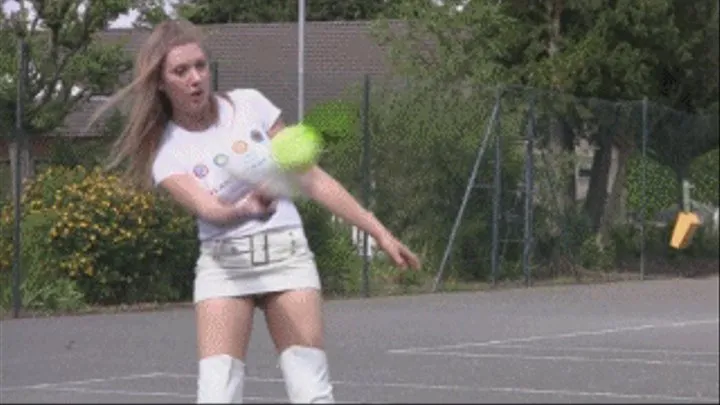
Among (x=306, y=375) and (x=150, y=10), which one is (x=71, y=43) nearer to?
(x=150, y=10)

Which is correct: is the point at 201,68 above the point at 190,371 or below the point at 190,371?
above

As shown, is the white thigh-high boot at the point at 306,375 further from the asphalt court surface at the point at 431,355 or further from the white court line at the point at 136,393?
the white court line at the point at 136,393

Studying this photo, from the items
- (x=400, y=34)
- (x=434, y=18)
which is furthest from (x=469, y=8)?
(x=400, y=34)

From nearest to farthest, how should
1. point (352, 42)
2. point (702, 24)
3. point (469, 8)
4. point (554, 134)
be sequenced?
1. point (702, 24)
2. point (554, 134)
3. point (469, 8)
4. point (352, 42)

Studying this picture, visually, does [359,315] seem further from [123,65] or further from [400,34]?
[400,34]

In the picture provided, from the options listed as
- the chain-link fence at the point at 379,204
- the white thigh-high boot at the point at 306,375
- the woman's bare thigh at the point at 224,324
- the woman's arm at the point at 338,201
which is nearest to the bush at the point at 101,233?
the chain-link fence at the point at 379,204

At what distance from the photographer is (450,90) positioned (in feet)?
78.9

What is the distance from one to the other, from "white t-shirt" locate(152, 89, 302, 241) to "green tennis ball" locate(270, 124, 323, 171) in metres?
0.54

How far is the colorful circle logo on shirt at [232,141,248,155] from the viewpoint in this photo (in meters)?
5.40

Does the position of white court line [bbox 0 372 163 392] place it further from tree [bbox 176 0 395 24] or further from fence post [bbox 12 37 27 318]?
tree [bbox 176 0 395 24]

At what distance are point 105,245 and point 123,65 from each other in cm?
704

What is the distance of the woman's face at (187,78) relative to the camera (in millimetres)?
5418

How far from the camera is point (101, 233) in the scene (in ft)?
63.4

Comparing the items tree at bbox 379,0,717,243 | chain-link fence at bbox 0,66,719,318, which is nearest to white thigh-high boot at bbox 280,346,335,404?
tree at bbox 379,0,717,243
